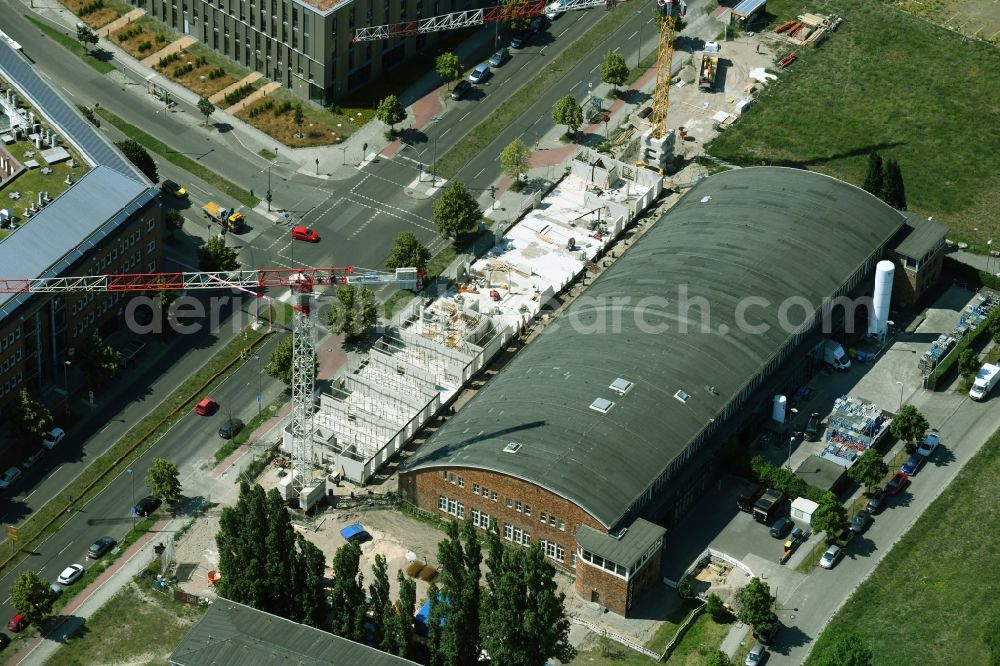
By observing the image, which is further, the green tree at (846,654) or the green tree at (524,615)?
the green tree at (524,615)

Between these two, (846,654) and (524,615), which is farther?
(524,615)

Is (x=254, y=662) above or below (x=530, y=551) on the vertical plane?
below

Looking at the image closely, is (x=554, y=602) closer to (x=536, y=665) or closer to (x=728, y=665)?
(x=536, y=665)

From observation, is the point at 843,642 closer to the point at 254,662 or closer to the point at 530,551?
the point at 530,551

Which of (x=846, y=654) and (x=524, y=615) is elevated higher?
(x=524, y=615)

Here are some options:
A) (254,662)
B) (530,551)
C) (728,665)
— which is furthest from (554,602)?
(254,662)

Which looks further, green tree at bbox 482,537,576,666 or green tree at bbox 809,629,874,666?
green tree at bbox 482,537,576,666

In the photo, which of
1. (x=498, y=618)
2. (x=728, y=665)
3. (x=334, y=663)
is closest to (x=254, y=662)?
(x=334, y=663)
